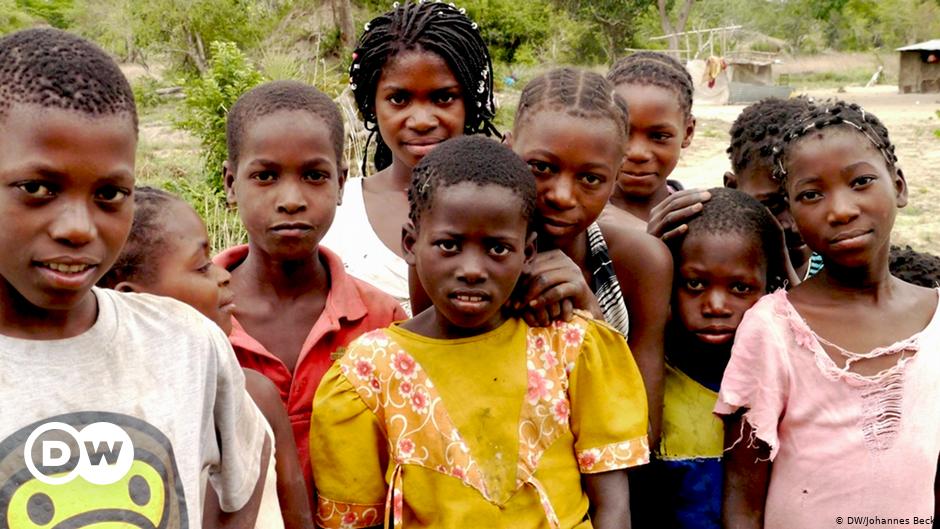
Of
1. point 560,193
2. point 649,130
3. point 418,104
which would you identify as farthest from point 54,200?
point 649,130

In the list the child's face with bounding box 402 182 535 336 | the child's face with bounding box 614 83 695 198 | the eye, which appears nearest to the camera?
the eye

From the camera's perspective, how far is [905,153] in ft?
45.5

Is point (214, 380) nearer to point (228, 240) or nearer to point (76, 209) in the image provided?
point (76, 209)

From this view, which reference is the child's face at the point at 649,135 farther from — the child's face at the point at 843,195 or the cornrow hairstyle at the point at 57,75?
the cornrow hairstyle at the point at 57,75

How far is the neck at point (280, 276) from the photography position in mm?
2369

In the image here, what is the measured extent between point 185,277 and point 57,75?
64 centimetres

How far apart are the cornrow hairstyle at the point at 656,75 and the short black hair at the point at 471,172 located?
1.16 metres

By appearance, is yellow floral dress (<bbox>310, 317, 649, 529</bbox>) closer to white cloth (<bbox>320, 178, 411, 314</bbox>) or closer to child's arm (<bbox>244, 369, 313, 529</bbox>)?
child's arm (<bbox>244, 369, 313, 529</bbox>)

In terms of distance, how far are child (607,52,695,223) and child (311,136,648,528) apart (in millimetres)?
1079

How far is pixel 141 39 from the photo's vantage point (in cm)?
1995

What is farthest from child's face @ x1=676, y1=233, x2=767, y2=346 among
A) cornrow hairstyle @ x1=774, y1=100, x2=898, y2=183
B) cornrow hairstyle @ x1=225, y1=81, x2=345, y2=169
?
cornrow hairstyle @ x1=225, y1=81, x2=345, y2=169

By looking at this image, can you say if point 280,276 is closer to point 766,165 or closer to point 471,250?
point 471,250

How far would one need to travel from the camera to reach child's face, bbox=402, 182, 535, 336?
76.5 inches

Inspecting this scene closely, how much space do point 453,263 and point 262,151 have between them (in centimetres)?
67
